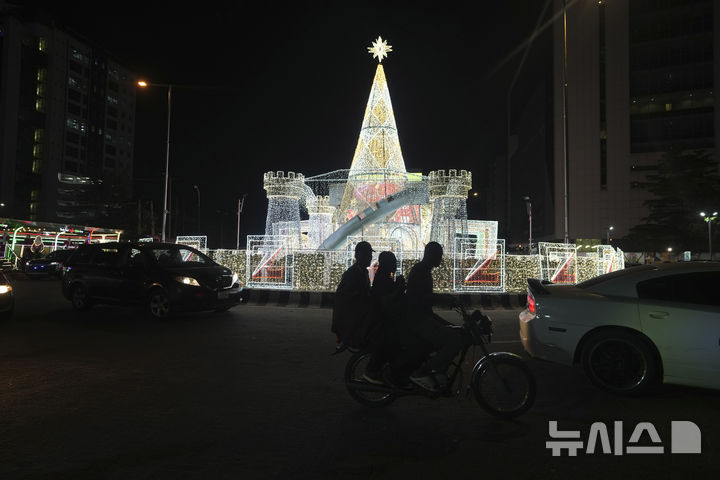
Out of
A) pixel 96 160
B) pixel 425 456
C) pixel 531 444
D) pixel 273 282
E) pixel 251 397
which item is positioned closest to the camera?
pixel 425 456

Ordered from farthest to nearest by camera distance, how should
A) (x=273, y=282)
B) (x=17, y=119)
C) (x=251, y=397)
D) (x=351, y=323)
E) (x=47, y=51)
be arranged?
(x=47, y=51)
(x=17, y=119)
(x=273, y=282)
(x=251, y=397)
(x=351, y=323)

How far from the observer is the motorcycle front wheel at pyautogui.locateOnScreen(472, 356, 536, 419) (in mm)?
4691

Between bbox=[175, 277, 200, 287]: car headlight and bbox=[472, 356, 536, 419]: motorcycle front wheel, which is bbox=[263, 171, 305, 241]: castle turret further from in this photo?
bbox=[472, 356, 536, 419]: motorcycle front wheel

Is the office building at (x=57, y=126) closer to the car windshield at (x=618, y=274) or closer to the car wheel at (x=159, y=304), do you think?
the car wheel at (x=159, y=304)

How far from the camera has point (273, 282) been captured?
674 inches

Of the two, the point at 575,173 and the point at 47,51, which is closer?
the point at 575,173

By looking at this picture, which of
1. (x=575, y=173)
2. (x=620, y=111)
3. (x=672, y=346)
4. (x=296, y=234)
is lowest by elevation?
(x=672, y=346)

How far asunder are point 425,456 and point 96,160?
87.1 meters

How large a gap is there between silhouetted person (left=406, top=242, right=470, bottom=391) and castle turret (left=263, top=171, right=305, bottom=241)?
728 inches

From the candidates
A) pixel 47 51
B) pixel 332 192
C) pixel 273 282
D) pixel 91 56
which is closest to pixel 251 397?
pixel 273 282

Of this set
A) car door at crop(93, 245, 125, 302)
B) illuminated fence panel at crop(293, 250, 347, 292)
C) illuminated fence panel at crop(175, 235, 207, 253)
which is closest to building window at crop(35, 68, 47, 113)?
illuminated fence panel at crop(175, 235, 207, 253)

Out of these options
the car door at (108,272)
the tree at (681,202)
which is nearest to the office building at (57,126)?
the car door at (108,272)

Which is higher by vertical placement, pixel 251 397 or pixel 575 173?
pixel 575 173

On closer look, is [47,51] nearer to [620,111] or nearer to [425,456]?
[620,111]
